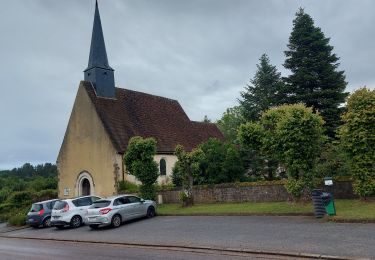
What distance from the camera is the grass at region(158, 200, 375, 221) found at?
51.2ft

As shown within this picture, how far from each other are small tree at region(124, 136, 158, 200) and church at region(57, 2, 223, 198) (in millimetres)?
6442

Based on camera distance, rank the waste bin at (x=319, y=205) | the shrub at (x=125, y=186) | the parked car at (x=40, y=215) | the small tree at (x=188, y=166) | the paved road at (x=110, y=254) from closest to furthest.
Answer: the paved road at (x=110, y=254), the waste bin at (x=319, y=205), the small tree at (x=188, y=166), the parked car at (x=40, y=215), the shrub at (x=125, y=186)

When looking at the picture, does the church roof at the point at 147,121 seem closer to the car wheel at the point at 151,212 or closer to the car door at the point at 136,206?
the car wheel at the point at 151,212

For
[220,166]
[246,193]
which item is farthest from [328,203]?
[220,166]

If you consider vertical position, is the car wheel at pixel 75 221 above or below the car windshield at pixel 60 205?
below

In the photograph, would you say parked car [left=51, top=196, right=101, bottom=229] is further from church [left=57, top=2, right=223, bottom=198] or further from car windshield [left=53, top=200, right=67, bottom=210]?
church [left=57, top=2, right=223, bottom=198]

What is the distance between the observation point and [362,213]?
15.6 meters

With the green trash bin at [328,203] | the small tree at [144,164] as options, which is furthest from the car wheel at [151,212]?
the green trash bin at [328,203]

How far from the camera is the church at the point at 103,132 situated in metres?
33.4

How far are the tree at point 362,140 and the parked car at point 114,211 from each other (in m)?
Answer: 11.6

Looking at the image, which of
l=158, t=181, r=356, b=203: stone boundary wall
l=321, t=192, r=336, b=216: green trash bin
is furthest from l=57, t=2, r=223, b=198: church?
l=321, t=192, r=336, b=216: green trash bin

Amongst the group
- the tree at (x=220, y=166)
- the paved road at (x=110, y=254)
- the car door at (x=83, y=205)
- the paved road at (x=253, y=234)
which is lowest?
the paved road at (x=110, y=254)

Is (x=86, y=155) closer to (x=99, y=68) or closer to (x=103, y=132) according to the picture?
(x=103, y=132)

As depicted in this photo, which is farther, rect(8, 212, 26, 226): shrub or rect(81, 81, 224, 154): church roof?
rect(81, 81, 224, 154): church roof
